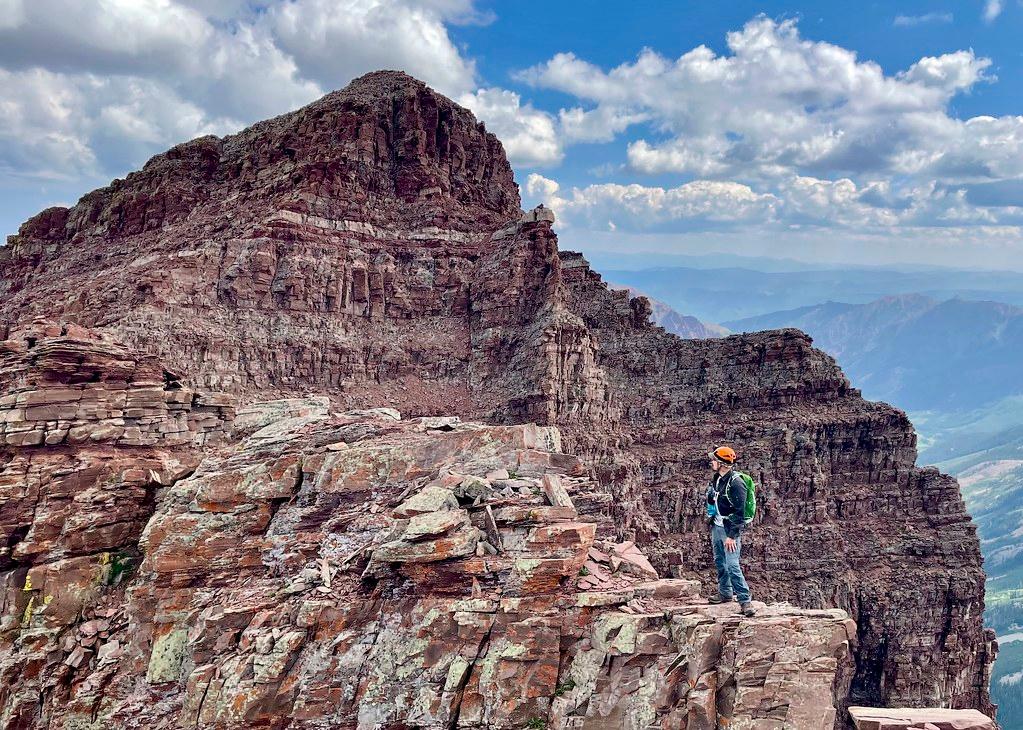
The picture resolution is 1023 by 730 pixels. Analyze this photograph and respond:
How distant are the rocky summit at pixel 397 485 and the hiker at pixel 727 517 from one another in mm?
959

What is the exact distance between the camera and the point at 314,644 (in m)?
22.0

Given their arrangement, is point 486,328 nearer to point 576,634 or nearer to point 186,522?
point 186,522

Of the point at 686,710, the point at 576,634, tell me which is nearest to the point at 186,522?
the point at 576,634

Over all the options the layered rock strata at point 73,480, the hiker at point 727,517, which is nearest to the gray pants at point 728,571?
the hiker at point 727,517

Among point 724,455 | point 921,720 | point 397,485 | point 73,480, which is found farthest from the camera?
point 73,480

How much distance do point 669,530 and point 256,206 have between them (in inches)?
2281

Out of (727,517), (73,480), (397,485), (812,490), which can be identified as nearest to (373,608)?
(397,485)

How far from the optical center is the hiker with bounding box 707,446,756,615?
833 inches

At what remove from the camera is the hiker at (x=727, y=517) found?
833 inches

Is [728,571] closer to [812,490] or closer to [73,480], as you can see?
[73,480]

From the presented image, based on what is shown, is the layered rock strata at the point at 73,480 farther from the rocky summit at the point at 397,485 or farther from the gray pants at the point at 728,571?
the gray pants at the point at 728,571

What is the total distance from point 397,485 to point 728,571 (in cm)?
1141

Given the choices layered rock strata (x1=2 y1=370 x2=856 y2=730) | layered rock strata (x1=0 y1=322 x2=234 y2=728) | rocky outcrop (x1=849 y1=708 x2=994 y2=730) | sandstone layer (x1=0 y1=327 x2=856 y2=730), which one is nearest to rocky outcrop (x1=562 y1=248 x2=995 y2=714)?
layered rock strata (x1=0 y1=322 x2=234 y2=728)

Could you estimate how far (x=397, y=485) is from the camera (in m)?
26.7
